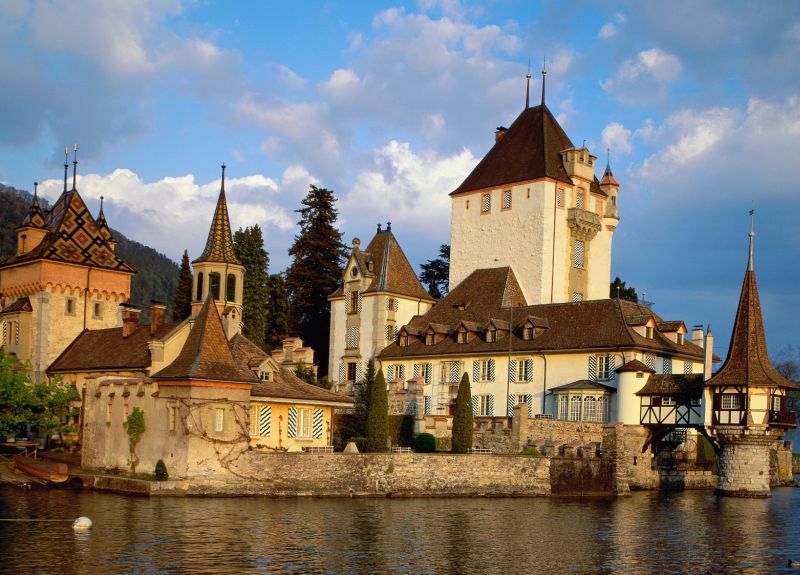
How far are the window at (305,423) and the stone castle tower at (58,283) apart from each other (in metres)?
19.3

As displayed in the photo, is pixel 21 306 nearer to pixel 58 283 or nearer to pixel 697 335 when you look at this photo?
pixel 58 283

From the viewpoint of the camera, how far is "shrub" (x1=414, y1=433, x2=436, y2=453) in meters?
57.8

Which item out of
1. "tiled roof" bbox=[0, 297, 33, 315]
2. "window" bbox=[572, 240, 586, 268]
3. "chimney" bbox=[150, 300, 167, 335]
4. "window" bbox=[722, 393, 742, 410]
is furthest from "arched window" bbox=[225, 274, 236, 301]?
"window" bbox=[572, 240, 586, 268]

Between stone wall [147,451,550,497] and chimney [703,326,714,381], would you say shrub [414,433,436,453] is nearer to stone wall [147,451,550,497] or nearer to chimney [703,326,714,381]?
stone wall [147,451,550,497]

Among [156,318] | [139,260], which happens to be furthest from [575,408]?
[139,260]

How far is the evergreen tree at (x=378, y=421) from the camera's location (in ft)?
169

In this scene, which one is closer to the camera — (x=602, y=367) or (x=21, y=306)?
(x=602, y=367)

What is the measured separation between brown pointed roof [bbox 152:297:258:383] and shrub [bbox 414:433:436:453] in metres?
14.3

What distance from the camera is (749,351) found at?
56.6 metres

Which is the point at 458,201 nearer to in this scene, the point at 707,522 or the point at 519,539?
the point at 707,522

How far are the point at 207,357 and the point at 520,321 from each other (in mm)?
27902

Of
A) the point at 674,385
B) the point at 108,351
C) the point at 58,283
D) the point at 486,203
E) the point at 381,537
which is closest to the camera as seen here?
the point at 381,537

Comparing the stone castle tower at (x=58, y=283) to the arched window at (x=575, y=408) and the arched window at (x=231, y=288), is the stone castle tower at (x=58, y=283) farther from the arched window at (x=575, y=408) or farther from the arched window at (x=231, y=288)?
the arched window at (x=575, y=408)

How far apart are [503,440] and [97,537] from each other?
88.8 ft
